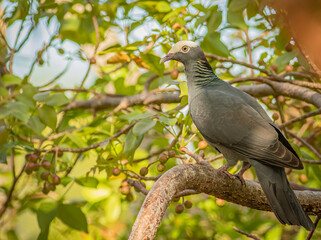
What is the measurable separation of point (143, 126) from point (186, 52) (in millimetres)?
789

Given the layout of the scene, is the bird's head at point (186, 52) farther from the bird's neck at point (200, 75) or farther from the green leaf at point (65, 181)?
the green leaf at point (65, 181)

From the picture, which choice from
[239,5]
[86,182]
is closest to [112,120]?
[86,182]

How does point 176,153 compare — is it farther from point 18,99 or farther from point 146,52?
point 18,99

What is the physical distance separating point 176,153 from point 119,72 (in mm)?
1714

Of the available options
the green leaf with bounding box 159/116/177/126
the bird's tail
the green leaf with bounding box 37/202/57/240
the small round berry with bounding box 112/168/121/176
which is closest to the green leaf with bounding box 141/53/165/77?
the green leaf with bounding box 159/116/177/126

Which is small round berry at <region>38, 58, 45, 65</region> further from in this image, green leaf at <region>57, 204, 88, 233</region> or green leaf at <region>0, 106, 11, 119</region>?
green leaf at <region>57, 204, 88, 233</region>

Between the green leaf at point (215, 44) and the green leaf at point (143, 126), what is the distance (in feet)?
2.61

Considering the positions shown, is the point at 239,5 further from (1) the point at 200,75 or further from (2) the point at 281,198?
(2) the point at 281,198

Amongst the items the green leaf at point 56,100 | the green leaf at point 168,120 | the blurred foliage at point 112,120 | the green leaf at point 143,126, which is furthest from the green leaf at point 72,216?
the green leaf at point 168,120

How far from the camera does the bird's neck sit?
264 cm

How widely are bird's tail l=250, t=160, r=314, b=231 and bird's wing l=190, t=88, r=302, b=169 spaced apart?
6 centimetres

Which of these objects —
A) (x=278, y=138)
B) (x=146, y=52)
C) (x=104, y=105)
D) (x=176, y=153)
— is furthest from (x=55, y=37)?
(x=278, y=138)

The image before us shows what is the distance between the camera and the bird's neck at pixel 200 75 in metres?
2.64

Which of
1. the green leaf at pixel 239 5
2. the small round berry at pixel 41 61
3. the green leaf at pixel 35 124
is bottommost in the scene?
the green leaf at pixel 35 124
